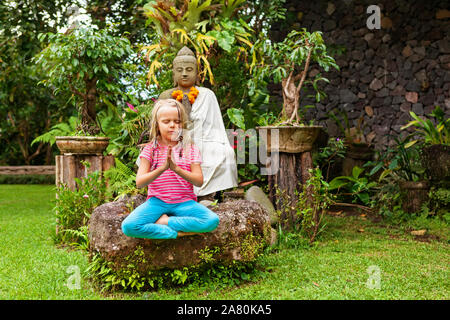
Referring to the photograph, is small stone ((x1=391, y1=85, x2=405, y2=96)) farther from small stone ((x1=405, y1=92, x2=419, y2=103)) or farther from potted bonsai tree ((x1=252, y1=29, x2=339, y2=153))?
potted bonsai tree ((x1=252, y1=29, x2=339, y2=153))

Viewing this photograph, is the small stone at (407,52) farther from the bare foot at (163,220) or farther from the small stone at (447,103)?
the bare foot at (163,220)

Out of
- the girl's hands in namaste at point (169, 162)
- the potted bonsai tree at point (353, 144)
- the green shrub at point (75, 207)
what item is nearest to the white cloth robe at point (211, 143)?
the green shrub at point (75, 207)

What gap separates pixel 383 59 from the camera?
794cm

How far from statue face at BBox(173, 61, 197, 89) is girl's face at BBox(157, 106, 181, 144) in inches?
55.1

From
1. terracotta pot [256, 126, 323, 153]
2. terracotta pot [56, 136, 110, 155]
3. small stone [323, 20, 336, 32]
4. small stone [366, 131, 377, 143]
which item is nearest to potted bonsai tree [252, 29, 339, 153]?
terracotta pot [256, 126, 323, 153]

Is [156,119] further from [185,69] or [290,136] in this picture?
[290,136]

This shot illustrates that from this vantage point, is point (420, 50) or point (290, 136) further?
point (420, 50)

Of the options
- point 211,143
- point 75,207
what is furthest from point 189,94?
point 75,207

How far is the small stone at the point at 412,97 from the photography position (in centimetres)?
757

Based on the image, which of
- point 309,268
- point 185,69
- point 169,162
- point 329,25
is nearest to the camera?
point 169,162

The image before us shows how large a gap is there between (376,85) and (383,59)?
502 mm

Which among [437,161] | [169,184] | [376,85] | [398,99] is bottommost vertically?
[437,161]

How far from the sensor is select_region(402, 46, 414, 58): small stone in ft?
25.0

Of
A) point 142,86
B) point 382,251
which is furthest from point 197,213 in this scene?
point 142,86
